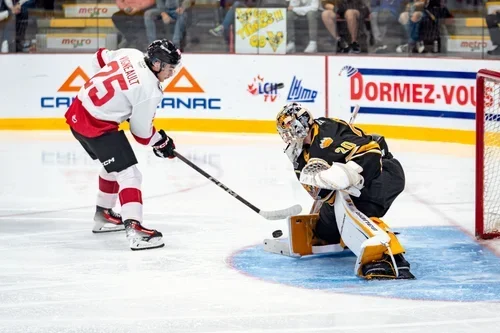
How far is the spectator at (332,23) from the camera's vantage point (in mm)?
10000

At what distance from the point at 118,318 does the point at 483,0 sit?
626 cm

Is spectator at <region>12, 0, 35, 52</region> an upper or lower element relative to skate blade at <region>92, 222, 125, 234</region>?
upper

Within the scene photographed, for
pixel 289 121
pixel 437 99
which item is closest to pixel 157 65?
pixel 289 121

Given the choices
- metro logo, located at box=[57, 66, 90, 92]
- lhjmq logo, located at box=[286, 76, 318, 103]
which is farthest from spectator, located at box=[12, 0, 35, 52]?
lhjmq logo, located at box=[286, 76, 318, 103]

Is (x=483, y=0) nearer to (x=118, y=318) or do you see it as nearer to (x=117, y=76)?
(x=117, y=76)

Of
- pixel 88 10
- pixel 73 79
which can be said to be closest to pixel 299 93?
pixel 73 79

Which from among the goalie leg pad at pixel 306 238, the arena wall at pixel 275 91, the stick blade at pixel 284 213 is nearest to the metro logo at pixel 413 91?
the arena wall at pixel 275 91

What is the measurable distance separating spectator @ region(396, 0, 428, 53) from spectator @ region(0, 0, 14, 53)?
3.82 metres

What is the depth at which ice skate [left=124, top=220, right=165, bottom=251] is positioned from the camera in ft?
17.8

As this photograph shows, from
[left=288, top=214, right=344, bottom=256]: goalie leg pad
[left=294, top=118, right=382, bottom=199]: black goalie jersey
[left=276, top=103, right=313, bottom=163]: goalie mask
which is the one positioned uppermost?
[left=276, top=103, right=313, bottom=163]: goalie mask

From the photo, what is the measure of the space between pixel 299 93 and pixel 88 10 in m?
2.30

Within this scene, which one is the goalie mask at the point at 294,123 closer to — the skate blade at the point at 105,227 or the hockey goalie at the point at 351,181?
the hockey goalie at the point at 351,181

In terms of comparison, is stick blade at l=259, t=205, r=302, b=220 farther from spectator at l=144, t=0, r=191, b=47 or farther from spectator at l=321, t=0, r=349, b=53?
spectator at l=144, t=0, r=191, b=47

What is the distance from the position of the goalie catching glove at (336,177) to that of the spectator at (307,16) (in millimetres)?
5508
